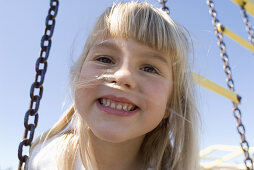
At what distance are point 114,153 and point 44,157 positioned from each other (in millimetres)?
299

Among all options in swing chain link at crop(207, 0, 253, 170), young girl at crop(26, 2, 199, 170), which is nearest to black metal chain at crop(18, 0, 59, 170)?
young girl at crop(26, 2, 199, 170)

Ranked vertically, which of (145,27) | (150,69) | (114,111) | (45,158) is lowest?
(45,158)

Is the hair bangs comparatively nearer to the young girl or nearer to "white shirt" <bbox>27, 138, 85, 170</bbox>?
the young girl

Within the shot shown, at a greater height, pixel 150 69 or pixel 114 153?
pixel 150 69

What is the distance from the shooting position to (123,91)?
87cm

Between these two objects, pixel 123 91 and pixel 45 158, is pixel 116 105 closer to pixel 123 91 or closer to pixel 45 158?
pixel 123 91

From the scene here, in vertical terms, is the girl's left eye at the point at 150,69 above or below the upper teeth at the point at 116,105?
above

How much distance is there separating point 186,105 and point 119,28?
446 millimetres

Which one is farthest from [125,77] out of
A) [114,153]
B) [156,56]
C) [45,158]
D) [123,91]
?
[45,158]

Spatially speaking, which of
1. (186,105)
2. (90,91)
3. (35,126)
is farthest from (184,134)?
(35,126)

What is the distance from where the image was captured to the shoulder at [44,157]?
1.12 metres

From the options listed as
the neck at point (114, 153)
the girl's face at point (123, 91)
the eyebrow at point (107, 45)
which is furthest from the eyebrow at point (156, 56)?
the neck at point (114, 153)

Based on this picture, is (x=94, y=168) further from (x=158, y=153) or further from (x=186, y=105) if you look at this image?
(x=186, y=105)

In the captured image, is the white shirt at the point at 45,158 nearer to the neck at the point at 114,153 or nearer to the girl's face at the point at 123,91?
the neck at the point at 114,153
